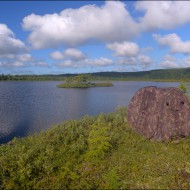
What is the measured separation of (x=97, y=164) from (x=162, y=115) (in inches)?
306

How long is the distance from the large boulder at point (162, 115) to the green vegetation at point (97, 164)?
0.89 m

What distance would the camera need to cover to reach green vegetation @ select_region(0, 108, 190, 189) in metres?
11.6

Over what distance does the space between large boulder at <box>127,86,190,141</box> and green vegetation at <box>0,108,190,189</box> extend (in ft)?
2.93

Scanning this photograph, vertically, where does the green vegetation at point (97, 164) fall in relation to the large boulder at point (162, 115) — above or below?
below

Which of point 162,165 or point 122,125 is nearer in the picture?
point 162,165

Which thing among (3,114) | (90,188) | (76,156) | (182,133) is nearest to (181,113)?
(182,133)

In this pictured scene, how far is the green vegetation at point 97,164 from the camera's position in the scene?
1157cm

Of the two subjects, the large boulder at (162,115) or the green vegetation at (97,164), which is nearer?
the green vegetation at (97,164)

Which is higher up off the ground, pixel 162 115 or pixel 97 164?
pixel 162 115

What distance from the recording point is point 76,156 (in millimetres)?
14492

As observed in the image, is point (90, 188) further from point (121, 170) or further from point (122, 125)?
point (122, 125)

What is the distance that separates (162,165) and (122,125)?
24.5 ft

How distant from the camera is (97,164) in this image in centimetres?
1342

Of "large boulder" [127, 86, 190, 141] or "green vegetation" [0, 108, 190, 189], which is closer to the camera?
"green vegetation" [0, 108, 190, 189]
